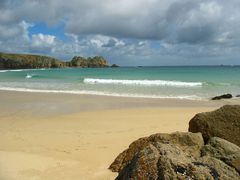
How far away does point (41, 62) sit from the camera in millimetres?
139000

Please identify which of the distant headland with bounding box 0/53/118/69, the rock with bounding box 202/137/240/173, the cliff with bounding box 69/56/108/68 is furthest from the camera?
the cliff with bounding box 69/56/108/68

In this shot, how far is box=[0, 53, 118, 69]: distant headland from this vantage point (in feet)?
415

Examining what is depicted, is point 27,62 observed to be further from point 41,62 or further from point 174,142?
→ point 174,142

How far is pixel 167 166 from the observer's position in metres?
3.56

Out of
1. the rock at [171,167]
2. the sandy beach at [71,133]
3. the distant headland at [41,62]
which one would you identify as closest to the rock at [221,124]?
the sandy beach at [71,133]

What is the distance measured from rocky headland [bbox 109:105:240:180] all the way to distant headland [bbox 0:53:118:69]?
124553 millimetres

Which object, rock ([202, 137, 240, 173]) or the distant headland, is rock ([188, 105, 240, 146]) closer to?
rock ([202, 137, 240, 173])

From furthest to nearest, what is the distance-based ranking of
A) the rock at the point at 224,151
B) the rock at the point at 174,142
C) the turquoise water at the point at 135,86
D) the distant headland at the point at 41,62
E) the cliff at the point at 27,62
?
the distant headland at the point at 41,62, the cliff at the point at 27,62, the turquoise water at the point at 135,86, the rock at the point at 174,142, the rock at the point at 224,151

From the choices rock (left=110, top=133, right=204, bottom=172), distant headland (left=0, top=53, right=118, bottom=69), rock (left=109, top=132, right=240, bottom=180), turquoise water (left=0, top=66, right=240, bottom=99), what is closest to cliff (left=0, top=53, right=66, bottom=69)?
distant headland (left=0, top=53, right=118, bottom=69)

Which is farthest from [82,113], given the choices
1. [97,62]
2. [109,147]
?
[97,62]

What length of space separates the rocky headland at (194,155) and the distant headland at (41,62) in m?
125

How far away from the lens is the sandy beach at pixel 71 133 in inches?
251

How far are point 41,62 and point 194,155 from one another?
13872 centimetres

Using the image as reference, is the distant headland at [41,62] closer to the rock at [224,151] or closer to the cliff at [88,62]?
the cliff at [88,62]
